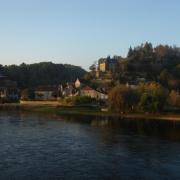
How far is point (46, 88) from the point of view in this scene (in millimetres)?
156000

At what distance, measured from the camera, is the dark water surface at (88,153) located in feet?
118

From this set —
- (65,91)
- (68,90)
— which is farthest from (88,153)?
(65,91)

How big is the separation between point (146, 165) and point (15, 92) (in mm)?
140561

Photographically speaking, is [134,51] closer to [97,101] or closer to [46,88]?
[46,88]

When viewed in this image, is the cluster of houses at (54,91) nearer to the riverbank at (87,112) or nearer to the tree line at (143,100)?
the riverbank at (87,112)

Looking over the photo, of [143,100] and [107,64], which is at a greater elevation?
[107,64]

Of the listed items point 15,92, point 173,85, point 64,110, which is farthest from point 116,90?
Answer: point 15,92

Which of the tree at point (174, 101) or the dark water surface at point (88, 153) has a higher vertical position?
the tree at point (174, 101)

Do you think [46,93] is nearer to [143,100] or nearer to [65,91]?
[65,91]

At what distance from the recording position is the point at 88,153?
148 ft

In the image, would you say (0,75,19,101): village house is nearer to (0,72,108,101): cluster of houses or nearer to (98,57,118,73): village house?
(0,72,108,101): cluster of houses

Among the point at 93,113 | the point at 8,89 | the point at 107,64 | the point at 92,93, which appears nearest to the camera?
the point at 93,113

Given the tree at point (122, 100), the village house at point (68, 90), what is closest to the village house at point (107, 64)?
the village house at point (68, 90)

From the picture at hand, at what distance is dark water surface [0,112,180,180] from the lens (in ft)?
118
